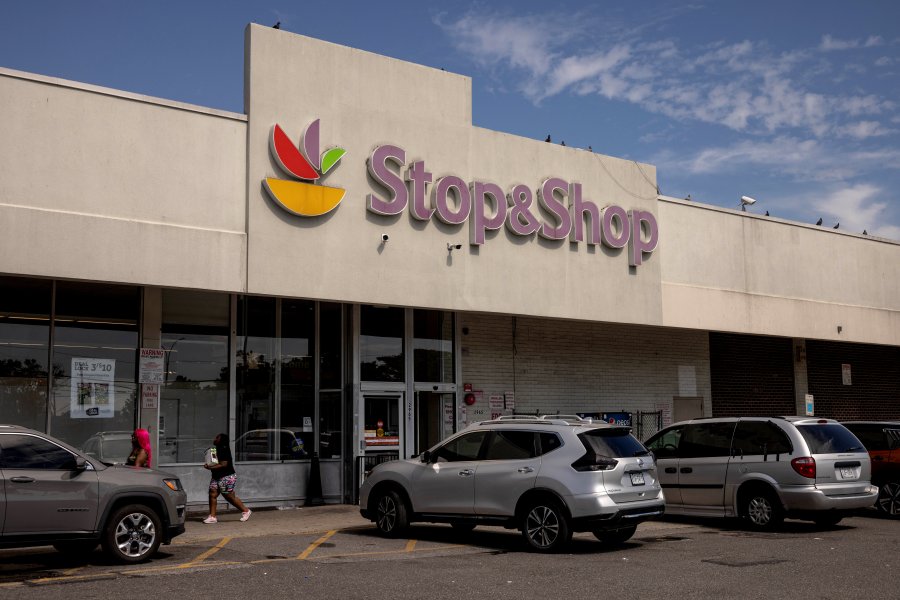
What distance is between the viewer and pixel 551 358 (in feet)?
77.7

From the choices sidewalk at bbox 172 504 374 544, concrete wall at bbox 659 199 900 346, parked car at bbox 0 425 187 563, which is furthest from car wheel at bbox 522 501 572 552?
concrete wall at bbox 659 199 900 346

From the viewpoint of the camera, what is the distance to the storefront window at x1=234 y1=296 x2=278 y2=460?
1903 cm

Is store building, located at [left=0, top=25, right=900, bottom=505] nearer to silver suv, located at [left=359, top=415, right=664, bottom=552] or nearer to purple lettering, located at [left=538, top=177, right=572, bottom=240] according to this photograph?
purple lettering, located at [left=538, top=177, right=572, bottom=240]

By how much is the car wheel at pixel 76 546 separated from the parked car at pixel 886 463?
13.1 metres

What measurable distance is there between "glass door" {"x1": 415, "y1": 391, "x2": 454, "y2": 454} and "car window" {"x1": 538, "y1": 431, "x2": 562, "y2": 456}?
8.19m

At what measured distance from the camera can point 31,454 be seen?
37.1 feet

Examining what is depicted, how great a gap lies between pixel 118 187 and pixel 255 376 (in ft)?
16.0

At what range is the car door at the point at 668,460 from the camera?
16.5 metres

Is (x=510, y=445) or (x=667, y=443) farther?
(x=667, y=443)

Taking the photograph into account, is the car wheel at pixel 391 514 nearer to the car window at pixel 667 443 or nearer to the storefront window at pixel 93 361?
the car window at pixel 667 443

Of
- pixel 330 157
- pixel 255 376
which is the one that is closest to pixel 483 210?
pixel 330 157

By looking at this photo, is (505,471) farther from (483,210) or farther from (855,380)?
(855,380)

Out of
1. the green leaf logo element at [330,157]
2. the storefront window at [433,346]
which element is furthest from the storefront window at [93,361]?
the storefront window at [433,346]

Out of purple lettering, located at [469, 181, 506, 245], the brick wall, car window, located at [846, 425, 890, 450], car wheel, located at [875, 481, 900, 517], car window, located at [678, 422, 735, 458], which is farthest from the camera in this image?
the brick wall
